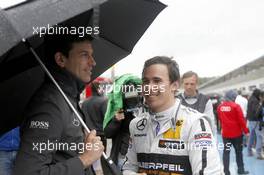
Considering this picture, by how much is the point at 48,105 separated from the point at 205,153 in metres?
0.82

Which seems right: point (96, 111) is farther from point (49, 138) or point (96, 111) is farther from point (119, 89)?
point (49, 138)

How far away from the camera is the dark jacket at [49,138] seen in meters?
1.69

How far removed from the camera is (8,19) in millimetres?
1563

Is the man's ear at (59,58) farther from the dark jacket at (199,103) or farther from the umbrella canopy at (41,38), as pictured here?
the dark jacket at (199,103)

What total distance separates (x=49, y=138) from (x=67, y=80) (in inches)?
16.9

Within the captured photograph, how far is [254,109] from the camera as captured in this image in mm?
9273

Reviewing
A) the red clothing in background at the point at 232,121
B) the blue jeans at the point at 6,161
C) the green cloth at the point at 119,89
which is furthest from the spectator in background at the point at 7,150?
the red clothing in background at the point at 232,121

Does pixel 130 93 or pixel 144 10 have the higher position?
pixel 144 10

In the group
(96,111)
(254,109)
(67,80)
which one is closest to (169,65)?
(67,80)

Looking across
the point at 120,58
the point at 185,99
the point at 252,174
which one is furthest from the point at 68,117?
the point at 252,174

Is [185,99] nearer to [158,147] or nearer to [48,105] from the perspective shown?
[158,147]

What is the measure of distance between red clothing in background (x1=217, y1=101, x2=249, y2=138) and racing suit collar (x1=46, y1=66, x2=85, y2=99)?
18.3ft

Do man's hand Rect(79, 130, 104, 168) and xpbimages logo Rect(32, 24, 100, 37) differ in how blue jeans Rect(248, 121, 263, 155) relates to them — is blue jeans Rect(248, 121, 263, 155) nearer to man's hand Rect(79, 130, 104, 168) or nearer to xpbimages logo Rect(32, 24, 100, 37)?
xpbimages logo Rect(32, 24, 100, 37)

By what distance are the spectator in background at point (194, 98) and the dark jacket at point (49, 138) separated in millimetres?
3158
